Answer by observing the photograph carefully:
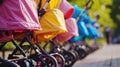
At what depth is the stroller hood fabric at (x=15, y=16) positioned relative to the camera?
275 inches

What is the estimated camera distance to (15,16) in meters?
7.06

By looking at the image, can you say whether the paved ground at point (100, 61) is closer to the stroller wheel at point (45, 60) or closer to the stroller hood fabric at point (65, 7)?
the stroller hood fabric at point (65, 7)

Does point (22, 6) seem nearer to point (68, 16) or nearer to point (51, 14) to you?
point (51, 14)

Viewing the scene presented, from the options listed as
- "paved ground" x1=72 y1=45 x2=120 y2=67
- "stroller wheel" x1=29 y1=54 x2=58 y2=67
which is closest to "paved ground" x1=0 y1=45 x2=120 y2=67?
"paved ground" x1=72 y1=45 x2=120 y2=67

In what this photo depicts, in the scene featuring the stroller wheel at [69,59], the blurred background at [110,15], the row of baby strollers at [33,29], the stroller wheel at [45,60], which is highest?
the row of baby strollers at [33,29]

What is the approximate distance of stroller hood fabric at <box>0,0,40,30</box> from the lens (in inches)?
275

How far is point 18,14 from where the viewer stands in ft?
23.3

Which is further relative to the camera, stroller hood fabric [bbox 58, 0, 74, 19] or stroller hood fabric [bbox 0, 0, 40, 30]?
stroller hood fabric [bbox 58, 0, 74, 19]

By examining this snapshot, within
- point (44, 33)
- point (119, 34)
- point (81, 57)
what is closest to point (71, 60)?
point (44, 33)

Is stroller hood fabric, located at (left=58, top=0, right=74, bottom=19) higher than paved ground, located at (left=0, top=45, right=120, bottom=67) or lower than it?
higher

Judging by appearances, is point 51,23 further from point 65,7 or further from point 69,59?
point 69,59

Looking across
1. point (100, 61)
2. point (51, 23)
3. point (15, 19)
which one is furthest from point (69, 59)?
point (15, 19)

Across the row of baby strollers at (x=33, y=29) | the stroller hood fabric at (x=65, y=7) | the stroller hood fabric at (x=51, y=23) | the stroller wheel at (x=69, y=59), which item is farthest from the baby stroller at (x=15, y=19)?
the stroller wheel at (x=69, y=59)

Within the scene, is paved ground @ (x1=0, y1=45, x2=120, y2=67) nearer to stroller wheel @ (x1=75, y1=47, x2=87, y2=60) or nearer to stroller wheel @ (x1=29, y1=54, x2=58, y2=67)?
stroller wheel @ (x1=75, y1=47, x2=87, y2=60)
